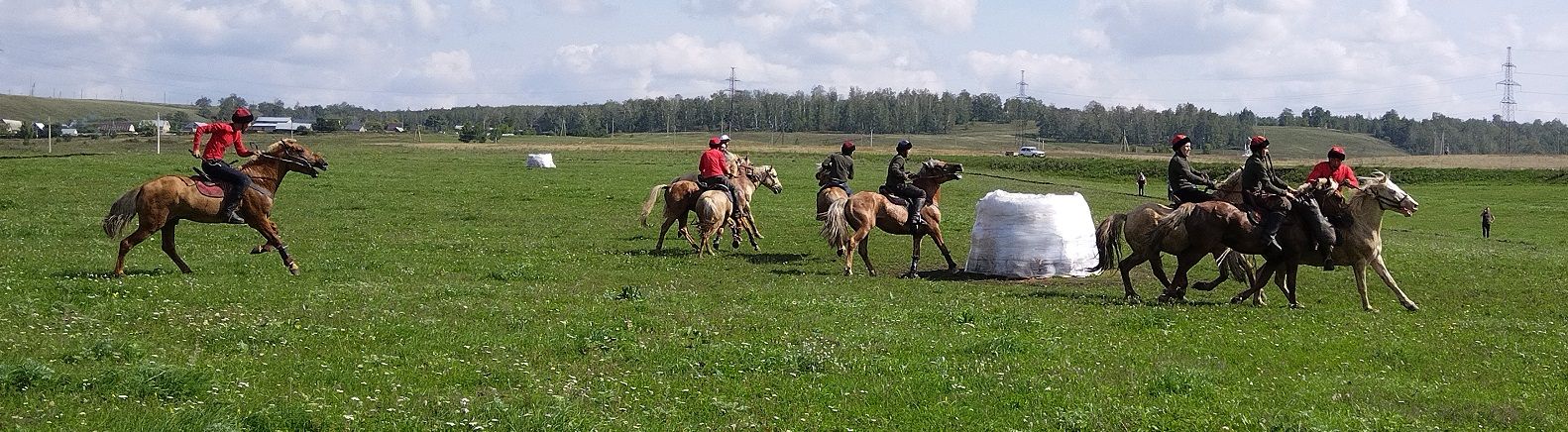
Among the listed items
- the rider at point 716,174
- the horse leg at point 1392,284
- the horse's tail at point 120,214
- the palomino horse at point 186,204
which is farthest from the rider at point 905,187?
the horse's tail at point 120,214

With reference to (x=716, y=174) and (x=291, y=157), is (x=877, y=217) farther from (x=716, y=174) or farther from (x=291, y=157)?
(x=291, y=157)

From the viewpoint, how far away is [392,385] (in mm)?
9711

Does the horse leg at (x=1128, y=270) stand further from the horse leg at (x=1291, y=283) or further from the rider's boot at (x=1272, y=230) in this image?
the horse leg at (x=1291, y=283)

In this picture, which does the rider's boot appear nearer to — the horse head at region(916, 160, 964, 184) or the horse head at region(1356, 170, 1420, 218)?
the horse head at region(1356, 170, 1420, 218)

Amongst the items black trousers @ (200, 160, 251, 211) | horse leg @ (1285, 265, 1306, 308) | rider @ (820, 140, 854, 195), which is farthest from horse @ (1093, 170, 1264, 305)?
black trousers @ (200, 160, 251, 211)

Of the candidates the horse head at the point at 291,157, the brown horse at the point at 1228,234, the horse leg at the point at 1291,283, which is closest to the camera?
the brown horse at the point at 1228,234

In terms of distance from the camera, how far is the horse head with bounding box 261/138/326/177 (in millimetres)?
17875

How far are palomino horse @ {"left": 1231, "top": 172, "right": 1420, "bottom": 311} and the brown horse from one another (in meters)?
0.12

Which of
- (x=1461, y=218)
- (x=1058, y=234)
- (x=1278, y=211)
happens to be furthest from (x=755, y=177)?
(x=1461, y=218)

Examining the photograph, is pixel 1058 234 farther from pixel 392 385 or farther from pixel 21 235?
pixel 21 235

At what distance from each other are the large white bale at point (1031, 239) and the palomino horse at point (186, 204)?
11.5 metres

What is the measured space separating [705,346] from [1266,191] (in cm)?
991

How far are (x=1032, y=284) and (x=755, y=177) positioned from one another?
385 inches

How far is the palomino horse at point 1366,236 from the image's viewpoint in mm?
17562
